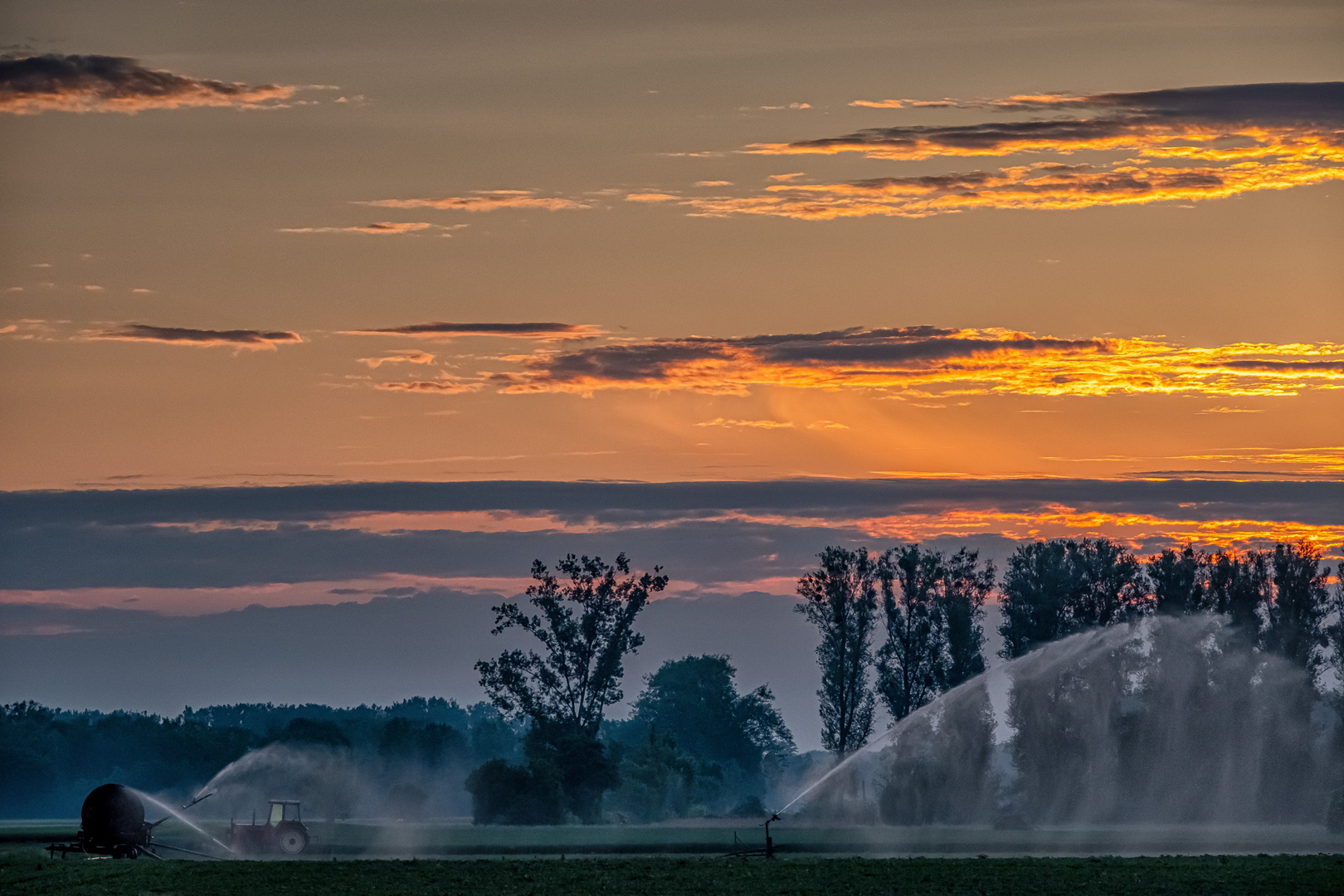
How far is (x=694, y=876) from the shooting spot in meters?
51.7

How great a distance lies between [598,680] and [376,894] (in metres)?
70.2

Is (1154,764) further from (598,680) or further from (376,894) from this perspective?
(376,894)

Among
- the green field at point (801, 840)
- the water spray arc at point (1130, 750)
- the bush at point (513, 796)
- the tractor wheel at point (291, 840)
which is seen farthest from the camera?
the bush at point (513, 796)

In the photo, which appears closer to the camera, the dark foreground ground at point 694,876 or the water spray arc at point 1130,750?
the dark foreground ground at point 694,876

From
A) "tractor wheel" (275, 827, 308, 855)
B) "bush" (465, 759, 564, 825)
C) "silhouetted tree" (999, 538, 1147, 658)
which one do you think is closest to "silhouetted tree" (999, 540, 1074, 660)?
"silhouetted tree" (999, 538, 1147, 658)

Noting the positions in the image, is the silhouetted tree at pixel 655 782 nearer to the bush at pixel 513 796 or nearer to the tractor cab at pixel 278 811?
the bush at pixel 513 796

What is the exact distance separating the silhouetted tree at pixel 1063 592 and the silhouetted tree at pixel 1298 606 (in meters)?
9.47

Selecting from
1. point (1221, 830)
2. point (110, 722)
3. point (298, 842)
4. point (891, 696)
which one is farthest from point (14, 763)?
point (1221, 830)

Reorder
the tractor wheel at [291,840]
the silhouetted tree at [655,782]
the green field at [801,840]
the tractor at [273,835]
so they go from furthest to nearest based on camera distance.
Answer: the silhouetted tree at [655,782] < the green field at [801,840] < the tractor wheel at [291,840] < the tractor at [273,835]

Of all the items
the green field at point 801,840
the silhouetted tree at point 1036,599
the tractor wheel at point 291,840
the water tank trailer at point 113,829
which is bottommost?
the green field at point 801,840

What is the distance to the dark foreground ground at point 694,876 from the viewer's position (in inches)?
1849

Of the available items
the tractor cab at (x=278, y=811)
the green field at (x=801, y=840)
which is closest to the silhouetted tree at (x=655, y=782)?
the green field at (x=801, y=840)

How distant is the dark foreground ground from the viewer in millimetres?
46969

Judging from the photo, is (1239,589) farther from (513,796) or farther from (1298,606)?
(513,796)
